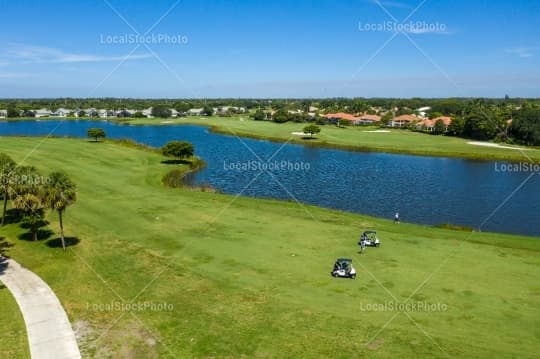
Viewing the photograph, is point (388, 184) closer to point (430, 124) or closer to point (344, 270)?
point (344, 270)

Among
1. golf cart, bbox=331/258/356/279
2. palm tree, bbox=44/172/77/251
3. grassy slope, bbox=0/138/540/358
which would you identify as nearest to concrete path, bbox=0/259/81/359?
grassy slope, bbox=0/138/540/358

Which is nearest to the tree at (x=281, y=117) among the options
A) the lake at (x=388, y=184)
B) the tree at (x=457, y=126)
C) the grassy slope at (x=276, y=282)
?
the tree at (x=457, y=126)

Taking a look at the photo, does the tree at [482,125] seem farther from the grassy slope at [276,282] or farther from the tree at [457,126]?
the grassy slope at [276,282]

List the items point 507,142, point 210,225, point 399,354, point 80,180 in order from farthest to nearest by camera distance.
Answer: point 507,142 < point 80,180 < point 210,225 < point 399,354

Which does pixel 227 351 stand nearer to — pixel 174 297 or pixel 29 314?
pixel 174 297

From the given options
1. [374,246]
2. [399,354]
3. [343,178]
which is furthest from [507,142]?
[399,354]

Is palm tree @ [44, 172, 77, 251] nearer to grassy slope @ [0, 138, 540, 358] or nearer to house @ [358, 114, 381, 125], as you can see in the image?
grassy slope @ [0, 138, 540, 358]

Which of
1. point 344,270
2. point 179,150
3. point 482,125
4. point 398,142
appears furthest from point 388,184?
point 482,125
